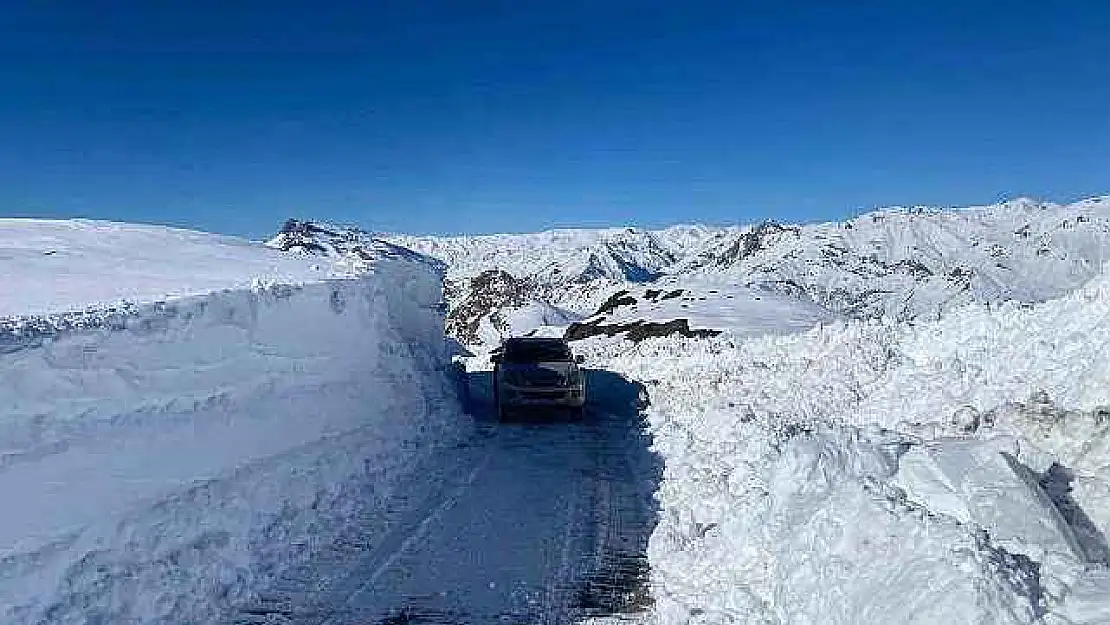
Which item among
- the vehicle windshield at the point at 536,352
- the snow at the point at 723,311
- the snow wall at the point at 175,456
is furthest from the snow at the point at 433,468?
the snow at the point at 723,311

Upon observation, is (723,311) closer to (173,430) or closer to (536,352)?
(536,352)

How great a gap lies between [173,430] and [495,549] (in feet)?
11.5

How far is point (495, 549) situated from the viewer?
32.2ft


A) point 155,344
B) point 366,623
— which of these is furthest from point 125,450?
point 366,623

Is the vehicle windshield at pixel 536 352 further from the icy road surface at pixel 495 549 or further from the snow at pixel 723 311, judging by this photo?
the snow at pixel 723 311

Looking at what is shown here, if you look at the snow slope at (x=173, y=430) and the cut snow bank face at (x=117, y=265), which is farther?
the cut snow bank face at (x=117, y=265)

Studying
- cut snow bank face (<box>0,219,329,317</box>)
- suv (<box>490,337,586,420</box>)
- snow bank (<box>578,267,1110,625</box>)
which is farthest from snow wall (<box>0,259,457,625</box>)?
suv (<box>490,337,586,420</box>)

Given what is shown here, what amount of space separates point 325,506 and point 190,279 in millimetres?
3980

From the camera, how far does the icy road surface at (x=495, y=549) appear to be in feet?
26.6

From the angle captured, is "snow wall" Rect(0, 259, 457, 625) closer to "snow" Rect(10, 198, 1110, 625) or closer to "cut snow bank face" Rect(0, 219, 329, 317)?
"snow" Rect(10, 198, 1110, 625)

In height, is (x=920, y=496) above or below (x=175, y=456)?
below

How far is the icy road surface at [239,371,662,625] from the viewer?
809cm

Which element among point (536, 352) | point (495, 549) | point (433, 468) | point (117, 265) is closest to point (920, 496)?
point (495, 549)

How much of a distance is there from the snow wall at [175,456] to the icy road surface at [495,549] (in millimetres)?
477
